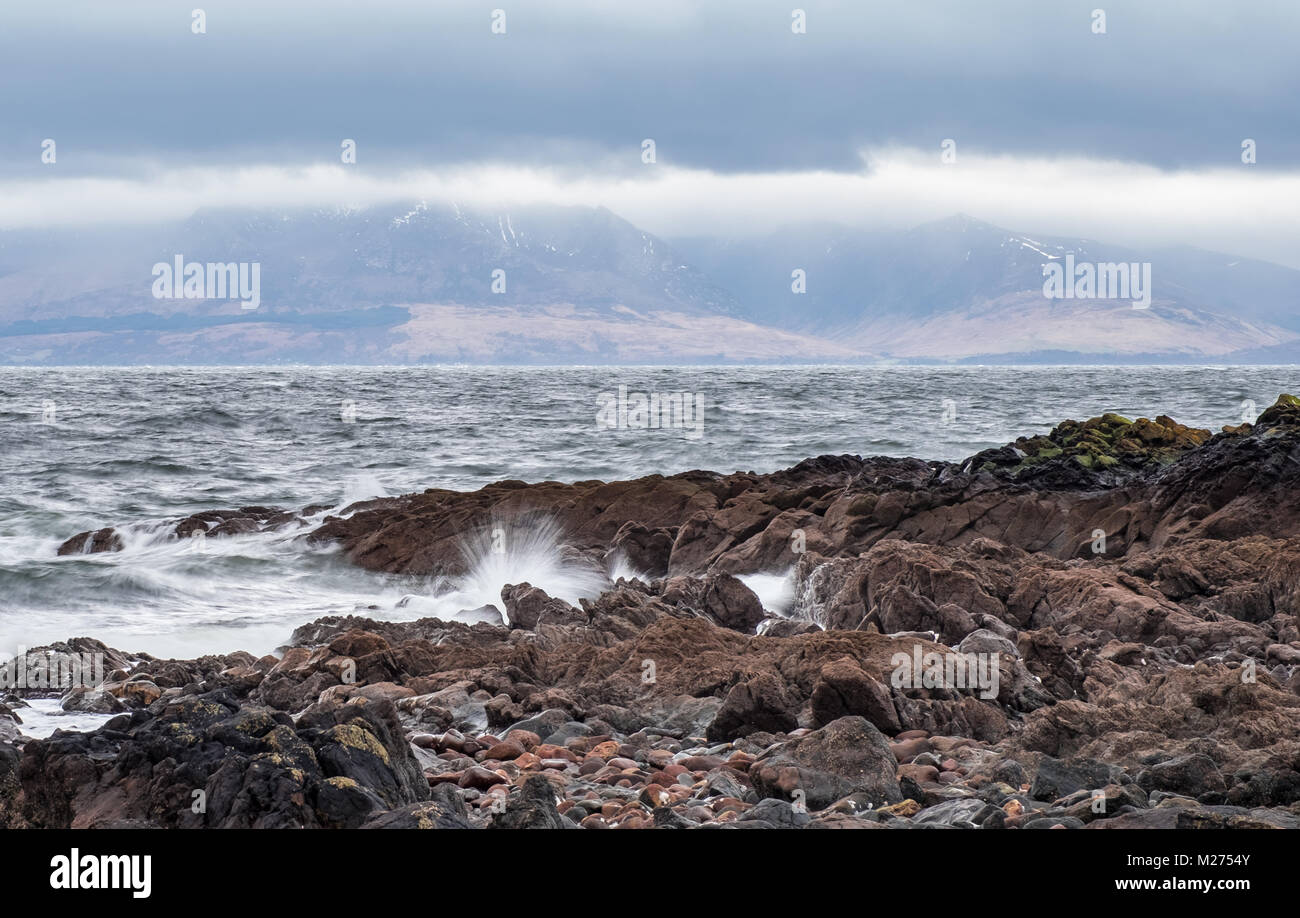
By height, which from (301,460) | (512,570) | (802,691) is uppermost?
(802,691)

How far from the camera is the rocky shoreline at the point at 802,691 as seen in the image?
22.2 ft

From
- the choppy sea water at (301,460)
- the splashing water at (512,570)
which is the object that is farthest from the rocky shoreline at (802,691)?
the choppy sea water at (301,460)

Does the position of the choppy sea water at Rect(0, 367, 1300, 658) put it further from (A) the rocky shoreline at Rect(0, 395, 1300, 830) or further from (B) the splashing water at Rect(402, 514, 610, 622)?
(A) the rocky shoreline at Rect(0, 395, 1300, 830)

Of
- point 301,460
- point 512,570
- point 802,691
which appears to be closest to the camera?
point 802,691

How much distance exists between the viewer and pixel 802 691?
9898 mm

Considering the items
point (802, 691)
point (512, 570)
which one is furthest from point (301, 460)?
point (802, 691)

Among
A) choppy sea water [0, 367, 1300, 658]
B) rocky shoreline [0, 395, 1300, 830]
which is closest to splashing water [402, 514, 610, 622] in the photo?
choppy sea water [0, 367, 1300, 658]

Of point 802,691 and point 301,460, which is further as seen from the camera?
point 301,460

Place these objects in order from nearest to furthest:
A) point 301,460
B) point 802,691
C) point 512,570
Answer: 1. point 802,691
2. point 512,570
3. point 301,460

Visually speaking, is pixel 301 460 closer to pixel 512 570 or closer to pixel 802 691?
pixel 512 570

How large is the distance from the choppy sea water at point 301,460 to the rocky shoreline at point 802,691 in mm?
1913

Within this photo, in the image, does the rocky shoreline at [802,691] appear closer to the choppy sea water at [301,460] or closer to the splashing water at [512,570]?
the splashing water at [512,570]

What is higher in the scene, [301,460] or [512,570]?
[301,460]

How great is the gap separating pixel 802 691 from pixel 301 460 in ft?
101
